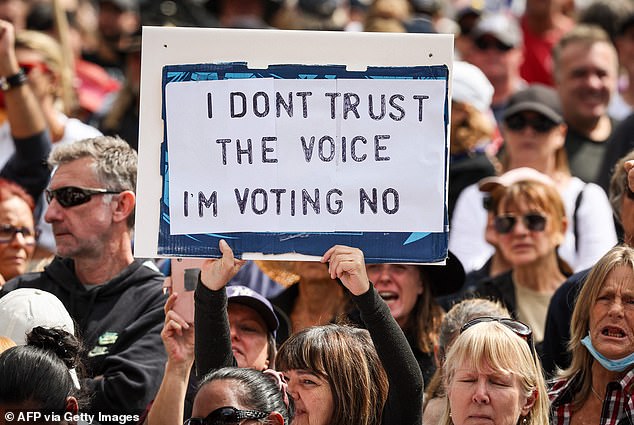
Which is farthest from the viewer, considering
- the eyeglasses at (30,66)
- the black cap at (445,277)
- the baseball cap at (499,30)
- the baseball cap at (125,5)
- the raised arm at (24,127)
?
the baseball cap at (125,5)

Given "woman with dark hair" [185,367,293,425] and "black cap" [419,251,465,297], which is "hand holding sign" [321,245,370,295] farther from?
"black cap" [419,251,465,297]

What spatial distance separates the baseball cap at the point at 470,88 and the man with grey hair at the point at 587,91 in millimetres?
737

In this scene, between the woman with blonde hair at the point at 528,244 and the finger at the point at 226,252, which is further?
the woman with blonde hair at the point at 528,244

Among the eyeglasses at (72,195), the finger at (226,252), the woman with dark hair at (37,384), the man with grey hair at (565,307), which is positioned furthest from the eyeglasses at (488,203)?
the woman with dark hair at (37,384)

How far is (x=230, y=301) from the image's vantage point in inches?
226

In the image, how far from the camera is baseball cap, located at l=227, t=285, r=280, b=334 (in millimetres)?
5715

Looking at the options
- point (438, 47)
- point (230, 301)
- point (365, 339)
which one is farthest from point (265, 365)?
point (438, 47)

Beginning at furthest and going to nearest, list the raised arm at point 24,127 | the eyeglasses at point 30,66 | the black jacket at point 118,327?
the eyeglasses at point 30,66 → the raised arm at point 24,127 → the black jacket at point 118,327

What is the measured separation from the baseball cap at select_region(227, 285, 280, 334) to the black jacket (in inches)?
14.0

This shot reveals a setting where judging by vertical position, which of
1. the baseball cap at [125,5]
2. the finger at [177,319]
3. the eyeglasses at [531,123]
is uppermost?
the baseball cap at [125,5]

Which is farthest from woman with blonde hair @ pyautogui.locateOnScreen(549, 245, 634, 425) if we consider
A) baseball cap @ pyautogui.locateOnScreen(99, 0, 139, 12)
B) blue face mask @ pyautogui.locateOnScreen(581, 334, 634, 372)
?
baseball cap @ pyautogui.locateOnScreen(99, 0, 139, 12)

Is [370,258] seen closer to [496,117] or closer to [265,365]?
[265,365]

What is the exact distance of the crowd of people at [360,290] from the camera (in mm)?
4699

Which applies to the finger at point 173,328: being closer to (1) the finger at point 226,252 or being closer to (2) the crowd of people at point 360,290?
(2) the crowd of people at point 360,290
